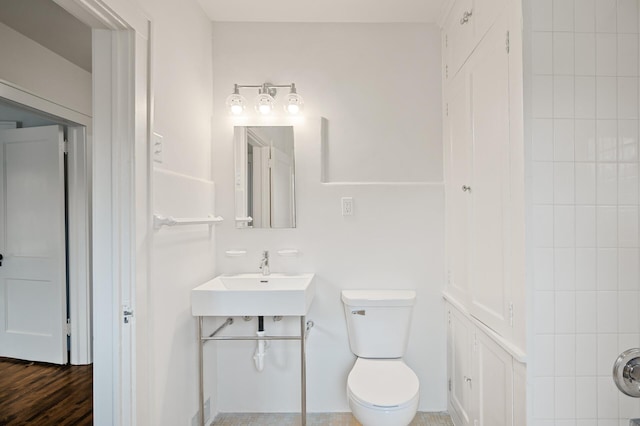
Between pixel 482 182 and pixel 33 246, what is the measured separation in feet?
11.0

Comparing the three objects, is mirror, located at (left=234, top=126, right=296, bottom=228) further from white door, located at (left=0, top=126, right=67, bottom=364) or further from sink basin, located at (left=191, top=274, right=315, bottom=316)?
white door, located at (left=0, top=126, right=67, bottom=364)

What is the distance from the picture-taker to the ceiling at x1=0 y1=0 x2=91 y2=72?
6.95 ft

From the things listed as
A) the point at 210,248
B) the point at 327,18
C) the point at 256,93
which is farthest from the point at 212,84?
the point at 210,248

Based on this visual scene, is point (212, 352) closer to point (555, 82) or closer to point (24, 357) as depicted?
point (24, 357)

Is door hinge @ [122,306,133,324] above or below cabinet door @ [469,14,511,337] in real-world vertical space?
below

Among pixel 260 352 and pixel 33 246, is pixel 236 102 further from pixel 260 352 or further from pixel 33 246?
pixel 33 246

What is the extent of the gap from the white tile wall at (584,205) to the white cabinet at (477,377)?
160 millimetres

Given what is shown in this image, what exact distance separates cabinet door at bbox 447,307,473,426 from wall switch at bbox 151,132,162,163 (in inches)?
66.1

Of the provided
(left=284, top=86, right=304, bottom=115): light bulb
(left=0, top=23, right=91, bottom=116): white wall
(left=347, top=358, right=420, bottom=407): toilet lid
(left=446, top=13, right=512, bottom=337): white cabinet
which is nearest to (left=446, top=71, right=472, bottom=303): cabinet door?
(left=446, top=13, right=512, bottom=337): white cabinet

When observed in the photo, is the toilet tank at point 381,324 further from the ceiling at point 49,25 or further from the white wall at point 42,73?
the white wall at point 42,73

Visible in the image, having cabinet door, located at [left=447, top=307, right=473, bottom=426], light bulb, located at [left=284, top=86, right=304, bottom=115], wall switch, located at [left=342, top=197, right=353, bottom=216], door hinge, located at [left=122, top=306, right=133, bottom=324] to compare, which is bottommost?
cabinet door, located at [left=447, top=307, right=473, bottom=426]

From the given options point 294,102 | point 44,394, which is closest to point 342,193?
point 294,102

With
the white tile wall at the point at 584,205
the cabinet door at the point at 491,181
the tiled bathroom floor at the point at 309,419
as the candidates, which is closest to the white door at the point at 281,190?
the cabinet door at the point at 491,181

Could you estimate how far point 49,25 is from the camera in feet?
7.63
